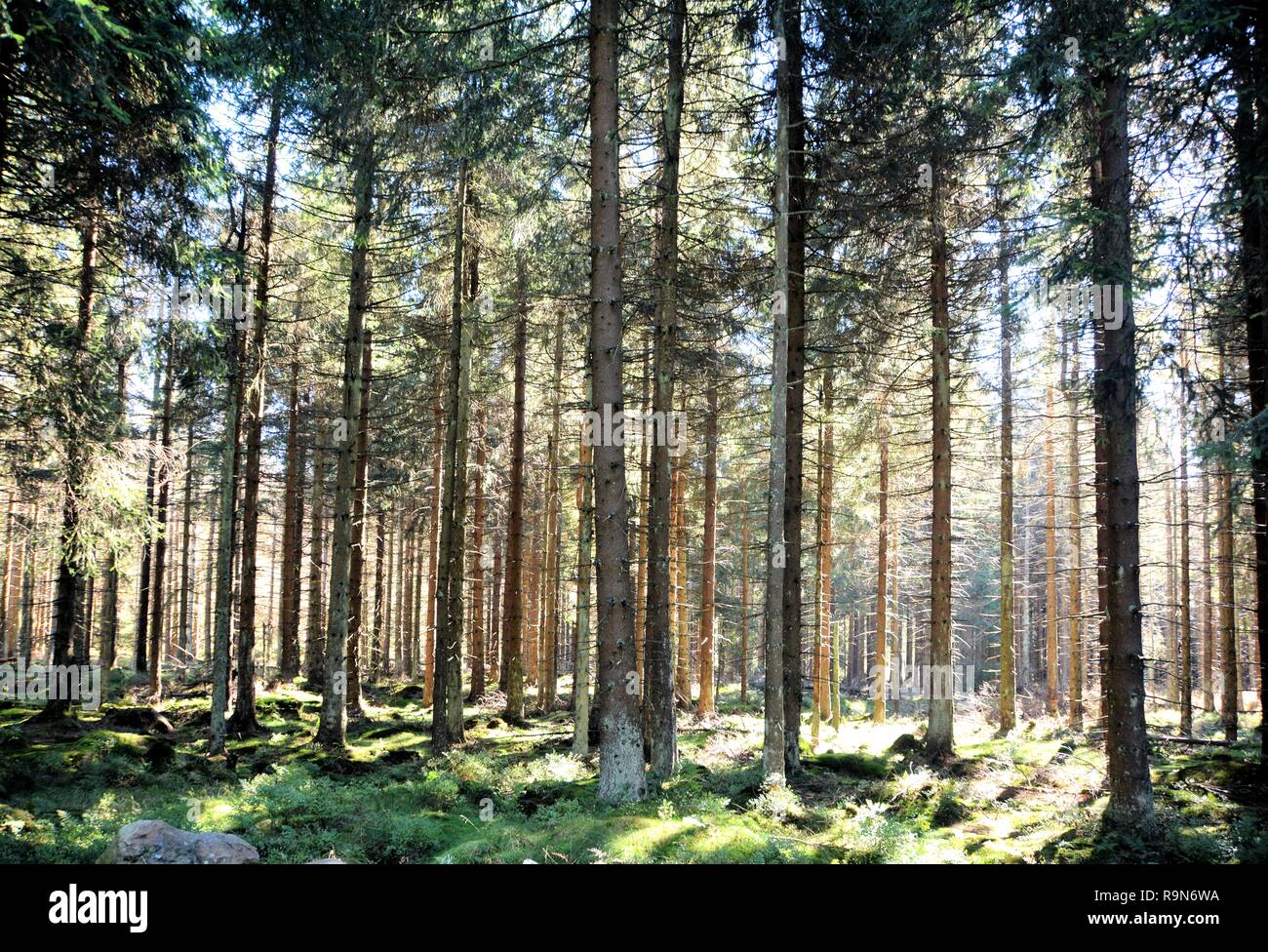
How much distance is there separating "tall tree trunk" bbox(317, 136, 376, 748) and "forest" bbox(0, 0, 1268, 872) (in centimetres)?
10

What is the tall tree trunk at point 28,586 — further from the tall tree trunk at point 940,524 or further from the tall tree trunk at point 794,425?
the tall tree trunk at point 940,524

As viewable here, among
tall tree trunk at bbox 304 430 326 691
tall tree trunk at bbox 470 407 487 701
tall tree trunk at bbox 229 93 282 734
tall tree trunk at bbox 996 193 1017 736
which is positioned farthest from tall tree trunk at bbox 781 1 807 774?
tall tree trunk at bbox 304 430 326 691

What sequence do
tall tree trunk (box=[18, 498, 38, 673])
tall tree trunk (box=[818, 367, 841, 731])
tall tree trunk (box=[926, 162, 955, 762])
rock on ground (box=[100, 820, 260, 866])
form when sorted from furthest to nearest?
tall tree trunk (box=[818, 367, 841, 731]), tall tree trunk (box=[926, 162, 955, 762]), tall tree trunk (box=[18, 498, 38, 673]), rock on ground (box=[100, 820, 260, 866])

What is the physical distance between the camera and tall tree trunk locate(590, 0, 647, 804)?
838 cm

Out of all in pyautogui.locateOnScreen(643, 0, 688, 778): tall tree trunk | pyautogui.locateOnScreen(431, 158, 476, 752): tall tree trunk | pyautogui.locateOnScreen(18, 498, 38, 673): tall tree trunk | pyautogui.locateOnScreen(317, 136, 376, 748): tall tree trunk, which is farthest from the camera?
pyautogui.locateOnScreen(431, 158, 476, 752): tall tree trunk

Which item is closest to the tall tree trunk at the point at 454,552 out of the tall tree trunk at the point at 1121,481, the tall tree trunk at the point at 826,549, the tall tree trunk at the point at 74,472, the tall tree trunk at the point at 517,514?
the tall tree trunk at the point at 517,514

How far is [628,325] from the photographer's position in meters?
13.5

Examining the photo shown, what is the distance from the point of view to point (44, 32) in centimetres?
711

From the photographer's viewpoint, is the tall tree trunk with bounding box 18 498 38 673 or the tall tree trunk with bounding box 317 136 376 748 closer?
the tall tree trunk with bounding box 18 498 38 673

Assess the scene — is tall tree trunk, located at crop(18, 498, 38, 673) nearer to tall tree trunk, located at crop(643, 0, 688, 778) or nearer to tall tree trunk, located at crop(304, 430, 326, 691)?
tall tree trunk, located at crop(304, 430, 326, 691)

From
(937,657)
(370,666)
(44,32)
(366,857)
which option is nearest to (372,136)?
(44,32)

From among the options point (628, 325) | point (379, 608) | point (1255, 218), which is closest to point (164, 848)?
point (628, 325)

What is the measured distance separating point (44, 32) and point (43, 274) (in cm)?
328
